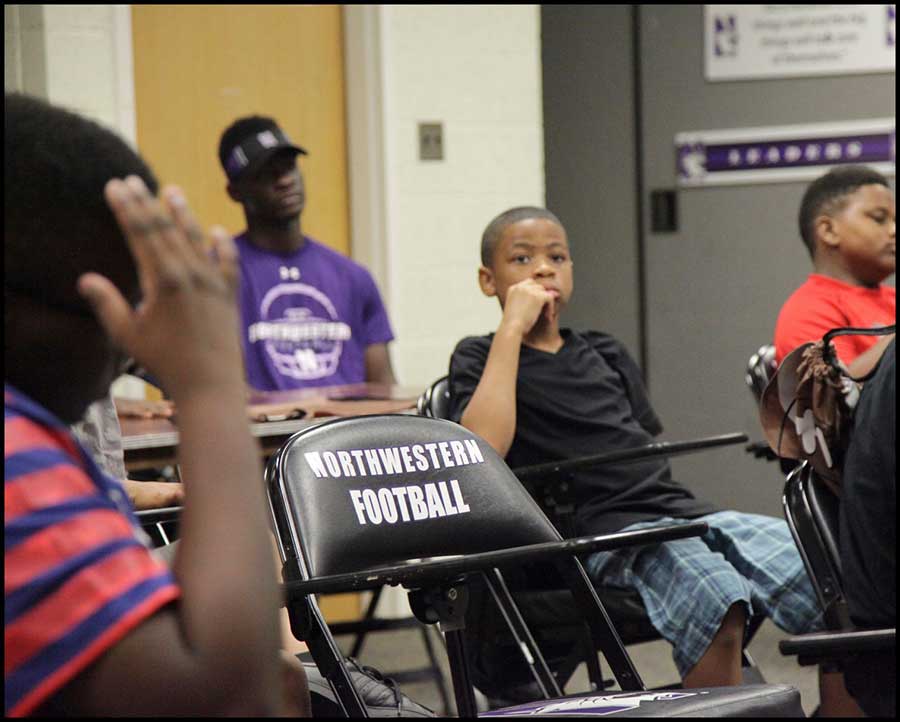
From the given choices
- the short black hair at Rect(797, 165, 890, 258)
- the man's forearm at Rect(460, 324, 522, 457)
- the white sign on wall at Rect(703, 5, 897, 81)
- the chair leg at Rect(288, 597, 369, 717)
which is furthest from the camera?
the white sign on wall at Rect(703, 5, 897, 81)

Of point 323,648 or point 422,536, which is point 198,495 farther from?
point 422,536

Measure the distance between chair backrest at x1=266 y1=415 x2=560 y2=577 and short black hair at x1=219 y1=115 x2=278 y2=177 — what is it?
215cm

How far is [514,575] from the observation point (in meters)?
2.51

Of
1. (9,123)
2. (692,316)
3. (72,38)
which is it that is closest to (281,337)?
(72,38)

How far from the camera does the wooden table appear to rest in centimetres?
276

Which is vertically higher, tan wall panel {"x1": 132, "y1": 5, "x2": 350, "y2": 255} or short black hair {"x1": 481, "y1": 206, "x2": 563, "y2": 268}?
tan wall panel {"x1": 132, "y1": 5, "x2": 350, "y2": 255}

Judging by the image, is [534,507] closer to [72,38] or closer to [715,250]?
[72,38]

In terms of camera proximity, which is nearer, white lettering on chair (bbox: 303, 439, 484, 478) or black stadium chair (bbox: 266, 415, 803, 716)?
black stadium chair (bbox: 266, 415, 803, 716)

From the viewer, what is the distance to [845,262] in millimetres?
3100

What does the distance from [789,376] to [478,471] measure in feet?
2.00

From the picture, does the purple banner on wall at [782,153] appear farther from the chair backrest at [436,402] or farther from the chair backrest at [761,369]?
the chair backrest at [436,402]

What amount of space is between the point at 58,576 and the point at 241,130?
325 centimetres

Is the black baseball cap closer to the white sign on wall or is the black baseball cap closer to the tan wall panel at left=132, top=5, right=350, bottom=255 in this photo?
the tan wall panel at left=132, top=5, right=350, bottom=255

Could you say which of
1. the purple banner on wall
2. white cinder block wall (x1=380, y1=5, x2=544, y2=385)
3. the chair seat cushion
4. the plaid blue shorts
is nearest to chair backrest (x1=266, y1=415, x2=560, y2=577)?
the chair seat cushion
